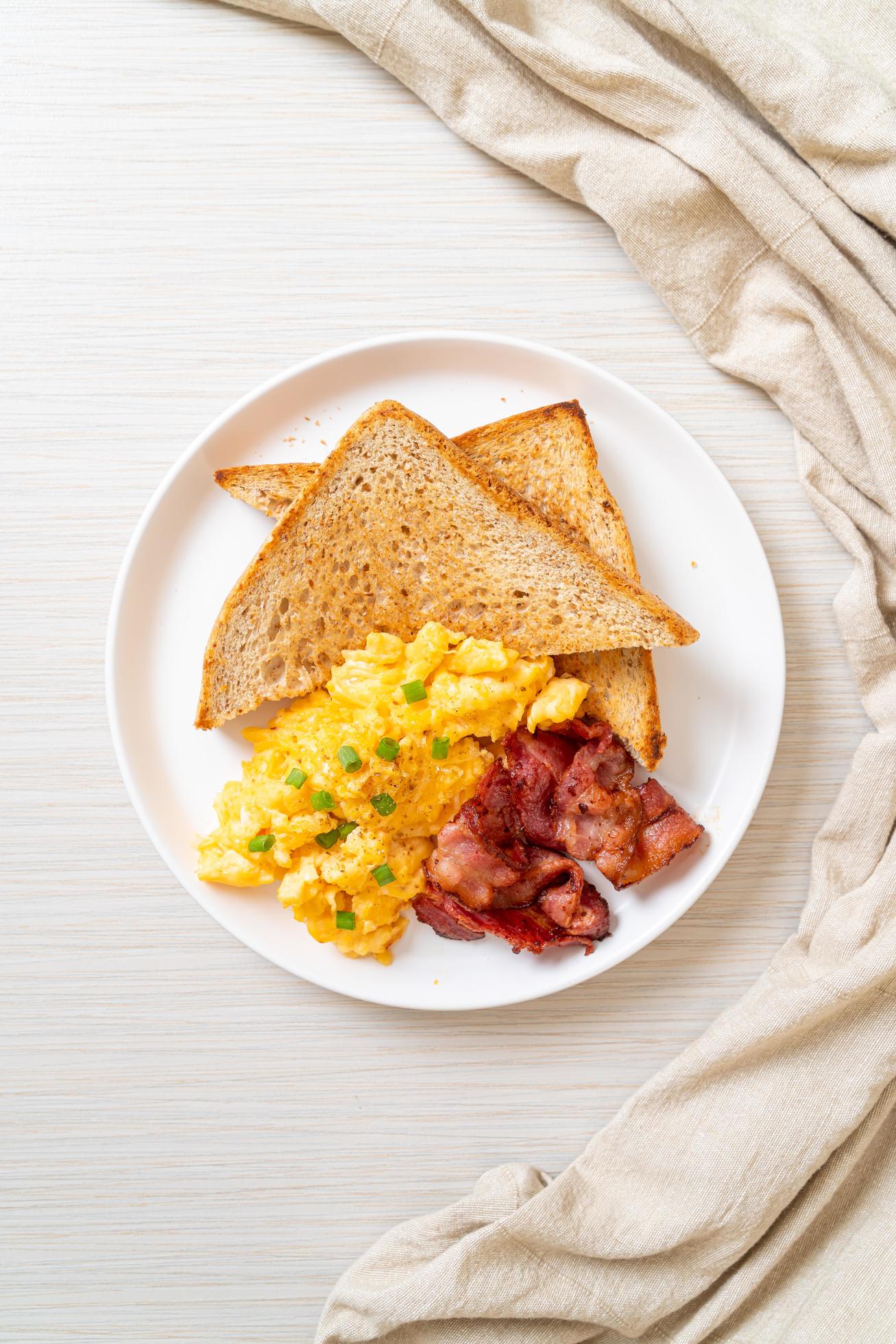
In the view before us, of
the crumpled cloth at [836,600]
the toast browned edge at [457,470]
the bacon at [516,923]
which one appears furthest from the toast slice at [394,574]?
the crumpled cloth at [836,600]

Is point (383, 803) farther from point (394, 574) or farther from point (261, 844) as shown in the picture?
point (394, 574)

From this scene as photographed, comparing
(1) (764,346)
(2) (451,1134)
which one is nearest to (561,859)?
(2) (451,1134)

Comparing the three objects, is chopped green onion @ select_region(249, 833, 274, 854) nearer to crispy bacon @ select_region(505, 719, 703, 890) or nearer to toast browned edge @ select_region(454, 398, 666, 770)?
crispy bacon @ select_region(505, 719, 703, 890)

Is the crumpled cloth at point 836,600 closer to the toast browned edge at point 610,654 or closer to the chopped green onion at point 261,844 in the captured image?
the toast browned edge at point 610,654

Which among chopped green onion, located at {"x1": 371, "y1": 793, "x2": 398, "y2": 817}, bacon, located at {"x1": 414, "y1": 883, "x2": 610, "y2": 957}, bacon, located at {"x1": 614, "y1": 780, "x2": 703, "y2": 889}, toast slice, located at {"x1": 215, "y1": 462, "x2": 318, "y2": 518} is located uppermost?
toast slice, located at {"x1": 215, "y1": 462, "x2": 318, "y2": 518}

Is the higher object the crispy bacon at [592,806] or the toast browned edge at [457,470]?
the toast browned edge at [457,470]

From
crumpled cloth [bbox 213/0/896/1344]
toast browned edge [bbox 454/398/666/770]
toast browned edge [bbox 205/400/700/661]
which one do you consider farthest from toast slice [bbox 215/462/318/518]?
crumpled cloth [bbox 213/0/896/1344]

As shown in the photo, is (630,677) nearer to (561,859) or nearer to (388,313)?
(561,859)
